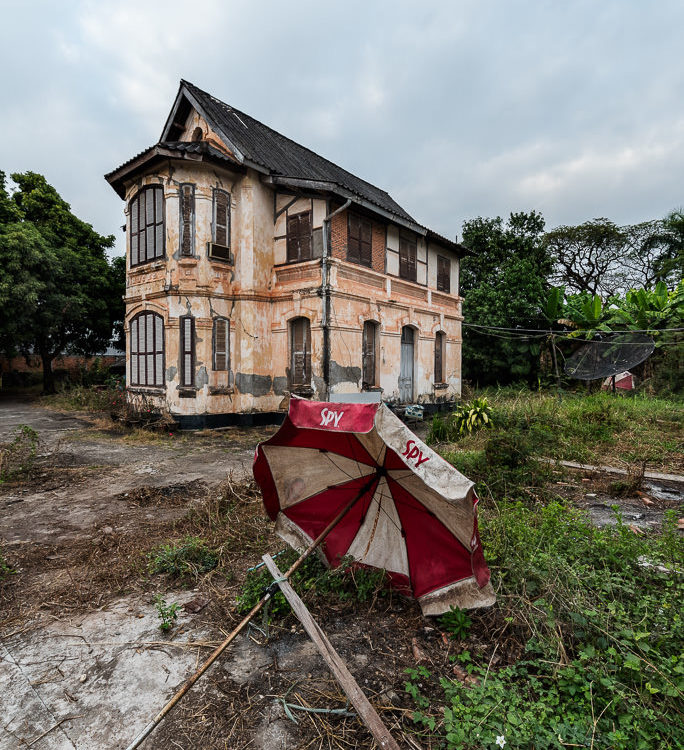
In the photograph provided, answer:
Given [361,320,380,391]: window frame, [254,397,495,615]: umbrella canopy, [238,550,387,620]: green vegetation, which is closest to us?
[254,397,495,615]: umbrella canopy

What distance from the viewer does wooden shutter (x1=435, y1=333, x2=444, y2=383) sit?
16062mm

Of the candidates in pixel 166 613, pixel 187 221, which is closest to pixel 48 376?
pixel 187 221

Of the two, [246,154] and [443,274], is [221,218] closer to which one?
[246,154]

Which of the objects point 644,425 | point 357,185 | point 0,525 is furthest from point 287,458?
point 357,185

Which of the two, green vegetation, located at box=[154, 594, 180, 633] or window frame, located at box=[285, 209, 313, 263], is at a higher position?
window frame, located at box=[285, 209, 313, 263]

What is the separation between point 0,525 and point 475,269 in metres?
21.4

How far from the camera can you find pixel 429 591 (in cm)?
293

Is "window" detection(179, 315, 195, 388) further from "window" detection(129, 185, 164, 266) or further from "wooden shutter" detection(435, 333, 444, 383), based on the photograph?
"wooden shutter" detection(435, 333, 444, 383)

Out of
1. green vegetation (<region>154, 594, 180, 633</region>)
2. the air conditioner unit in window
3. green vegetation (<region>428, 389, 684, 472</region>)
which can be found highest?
the air conditioner unit in window

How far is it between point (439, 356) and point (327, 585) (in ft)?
44.8

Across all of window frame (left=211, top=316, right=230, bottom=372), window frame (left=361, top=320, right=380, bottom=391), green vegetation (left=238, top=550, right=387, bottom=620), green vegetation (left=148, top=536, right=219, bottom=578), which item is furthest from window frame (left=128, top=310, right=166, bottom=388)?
green vegetation (left=238, top=550, right=387, bottom=620)

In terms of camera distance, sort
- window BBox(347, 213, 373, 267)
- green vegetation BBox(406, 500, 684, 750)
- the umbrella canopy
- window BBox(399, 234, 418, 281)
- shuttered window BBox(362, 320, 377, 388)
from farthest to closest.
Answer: window BBox(399, 234, 418, 281), shuttered window BBox(362, 320, 377, 388), window BBox(347, 213, 373, 267), the umbrella canopy, green vegetation BBox(406, 500, 684, 750)

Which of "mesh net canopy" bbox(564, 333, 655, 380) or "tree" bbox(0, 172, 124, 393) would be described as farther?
"tree" bbox(0, 172, 124, 393)

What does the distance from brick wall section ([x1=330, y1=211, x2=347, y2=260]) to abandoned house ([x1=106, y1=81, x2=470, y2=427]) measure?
43 mm
